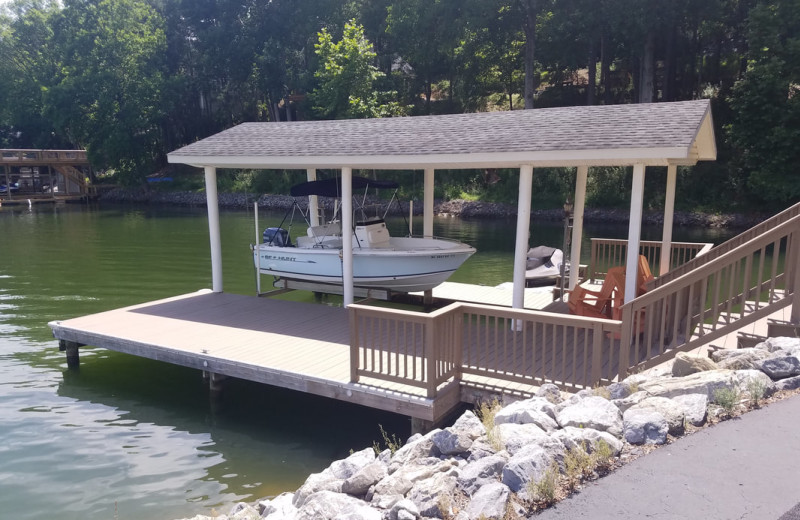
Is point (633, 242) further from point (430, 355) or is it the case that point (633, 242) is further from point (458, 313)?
point (430, 355)

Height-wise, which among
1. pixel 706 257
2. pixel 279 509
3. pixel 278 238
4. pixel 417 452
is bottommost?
pixel 279 509

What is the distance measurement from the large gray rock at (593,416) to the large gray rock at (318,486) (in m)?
1.78

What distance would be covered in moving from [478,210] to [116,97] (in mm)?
33095

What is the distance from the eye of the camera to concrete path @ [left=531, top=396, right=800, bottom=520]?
127 inches

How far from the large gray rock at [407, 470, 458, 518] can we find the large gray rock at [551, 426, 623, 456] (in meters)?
0.77

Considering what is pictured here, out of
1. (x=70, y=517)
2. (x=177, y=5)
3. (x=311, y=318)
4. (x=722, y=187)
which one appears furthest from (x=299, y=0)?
(x=70, y=517)

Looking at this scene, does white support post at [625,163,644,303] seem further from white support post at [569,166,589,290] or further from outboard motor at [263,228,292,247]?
outboard motor at [263,228,292,247]

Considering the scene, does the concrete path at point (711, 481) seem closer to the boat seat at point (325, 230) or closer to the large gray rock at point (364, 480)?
the large gray rock at point (364, 480)

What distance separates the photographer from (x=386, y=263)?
1073 cm

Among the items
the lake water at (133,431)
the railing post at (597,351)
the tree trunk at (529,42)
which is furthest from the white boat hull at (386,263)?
the tree trunk at (529,42)

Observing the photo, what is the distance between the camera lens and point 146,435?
7.11 m

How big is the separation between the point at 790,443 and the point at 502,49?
37.0 m

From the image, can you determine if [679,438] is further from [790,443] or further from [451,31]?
[451,31]

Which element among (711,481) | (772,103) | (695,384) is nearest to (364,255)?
(695,384)
